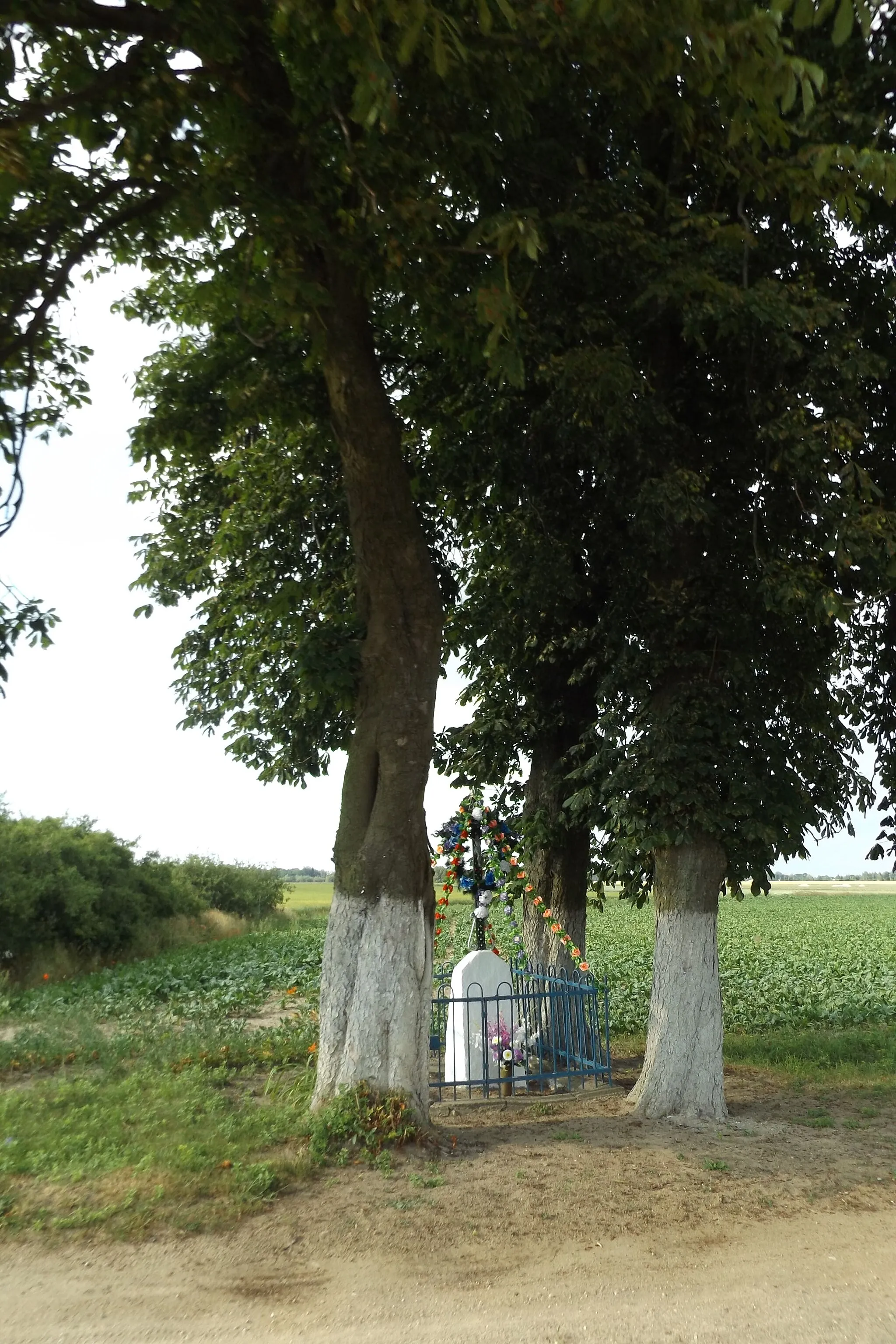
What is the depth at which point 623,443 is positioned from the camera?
10.5 metres

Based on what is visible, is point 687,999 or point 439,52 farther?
point 687,999

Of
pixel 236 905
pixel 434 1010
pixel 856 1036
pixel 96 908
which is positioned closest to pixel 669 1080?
pixel 434 1010

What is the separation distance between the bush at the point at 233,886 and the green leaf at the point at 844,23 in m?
30.3

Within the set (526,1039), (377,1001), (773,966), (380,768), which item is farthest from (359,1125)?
(773,966)

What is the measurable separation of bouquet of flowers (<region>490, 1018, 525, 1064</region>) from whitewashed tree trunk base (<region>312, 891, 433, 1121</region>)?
8.97 ft

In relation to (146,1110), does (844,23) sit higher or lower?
higher

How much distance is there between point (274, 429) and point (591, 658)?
16.5 ft

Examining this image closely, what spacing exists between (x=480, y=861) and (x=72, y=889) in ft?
44.9

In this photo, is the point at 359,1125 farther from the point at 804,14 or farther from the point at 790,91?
the point at 804,14

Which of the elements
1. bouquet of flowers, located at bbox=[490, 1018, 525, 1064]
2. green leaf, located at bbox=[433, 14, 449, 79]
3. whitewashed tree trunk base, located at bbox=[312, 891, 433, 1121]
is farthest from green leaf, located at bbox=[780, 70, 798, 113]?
bouquet of flowers, located at bbox=[490, 1018, 525, 1064]

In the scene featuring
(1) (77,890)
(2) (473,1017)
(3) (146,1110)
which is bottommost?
(3) (146,1110)

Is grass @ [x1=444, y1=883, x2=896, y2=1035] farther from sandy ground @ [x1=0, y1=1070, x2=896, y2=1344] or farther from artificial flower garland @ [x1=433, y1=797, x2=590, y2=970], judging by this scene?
sandy ground @ [x1=0, y1=1070, x2=896, y2=1344]

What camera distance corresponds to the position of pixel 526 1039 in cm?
1206

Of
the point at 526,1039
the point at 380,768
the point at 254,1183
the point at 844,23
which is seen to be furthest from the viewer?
the point at 526,1039
